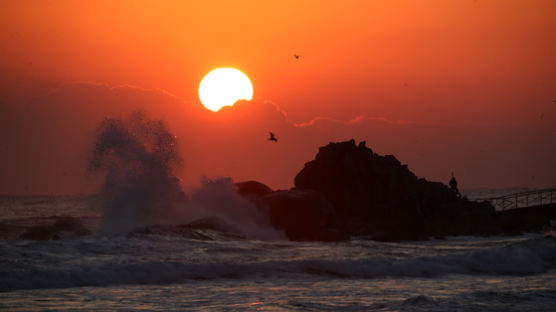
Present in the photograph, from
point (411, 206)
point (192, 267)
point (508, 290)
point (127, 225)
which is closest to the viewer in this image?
point (508, 290)

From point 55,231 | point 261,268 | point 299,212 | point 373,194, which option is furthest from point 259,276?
point 373,194

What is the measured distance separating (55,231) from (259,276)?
16.1m

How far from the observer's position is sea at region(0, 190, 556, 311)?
48.2ft

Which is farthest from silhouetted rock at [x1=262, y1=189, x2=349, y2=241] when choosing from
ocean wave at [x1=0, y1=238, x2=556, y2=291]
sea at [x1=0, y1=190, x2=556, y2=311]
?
ocean wave at [x1=0, y1=238, x2=556, y2=291]

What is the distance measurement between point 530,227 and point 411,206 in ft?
24.3

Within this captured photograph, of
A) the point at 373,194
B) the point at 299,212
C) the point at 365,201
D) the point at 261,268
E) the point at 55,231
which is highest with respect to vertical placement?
the point at 373,194

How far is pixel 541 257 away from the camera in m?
24.1

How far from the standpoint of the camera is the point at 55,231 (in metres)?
31.8

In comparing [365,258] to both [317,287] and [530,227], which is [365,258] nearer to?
[317,287]

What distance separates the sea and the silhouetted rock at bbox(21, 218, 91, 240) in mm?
6948

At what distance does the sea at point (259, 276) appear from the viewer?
14688 mm

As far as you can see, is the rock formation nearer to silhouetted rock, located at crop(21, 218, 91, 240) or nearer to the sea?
the sea

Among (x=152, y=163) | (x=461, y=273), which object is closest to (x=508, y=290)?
(x=461, y=273)

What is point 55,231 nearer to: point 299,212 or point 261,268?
point 299,212
